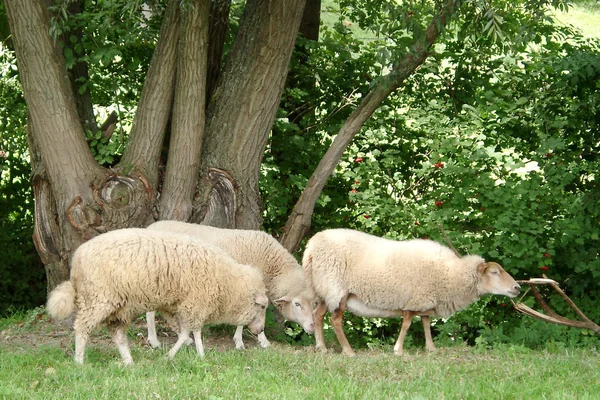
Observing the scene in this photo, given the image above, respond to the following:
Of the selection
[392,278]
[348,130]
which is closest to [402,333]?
[392,278]

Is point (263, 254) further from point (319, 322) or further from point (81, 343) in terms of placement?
point (81, 343)

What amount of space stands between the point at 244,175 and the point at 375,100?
1.68m

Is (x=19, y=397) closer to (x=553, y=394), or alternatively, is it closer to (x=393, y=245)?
(x=553, y=394)

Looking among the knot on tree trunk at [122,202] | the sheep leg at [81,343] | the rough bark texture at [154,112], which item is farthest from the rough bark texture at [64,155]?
the sheep leg at [81,343]

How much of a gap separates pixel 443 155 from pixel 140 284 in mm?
5517

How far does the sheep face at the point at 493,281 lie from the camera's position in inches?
342

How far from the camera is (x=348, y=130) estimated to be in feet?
31.2

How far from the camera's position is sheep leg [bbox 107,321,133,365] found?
6910mm

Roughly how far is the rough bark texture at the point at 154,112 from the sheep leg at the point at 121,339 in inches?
90.0

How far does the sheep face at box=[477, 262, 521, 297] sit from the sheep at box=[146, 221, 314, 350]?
1.76 m

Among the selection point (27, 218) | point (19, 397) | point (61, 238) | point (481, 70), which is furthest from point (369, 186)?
point (19, 397)

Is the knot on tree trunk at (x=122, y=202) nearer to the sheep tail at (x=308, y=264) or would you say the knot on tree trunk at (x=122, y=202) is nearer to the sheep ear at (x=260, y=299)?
the sheep tail at (x=308, y=264)

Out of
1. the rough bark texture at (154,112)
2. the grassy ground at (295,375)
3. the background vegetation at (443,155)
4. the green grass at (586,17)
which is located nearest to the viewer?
the grassy ground at (295,375)

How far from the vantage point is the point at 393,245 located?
340 inches
